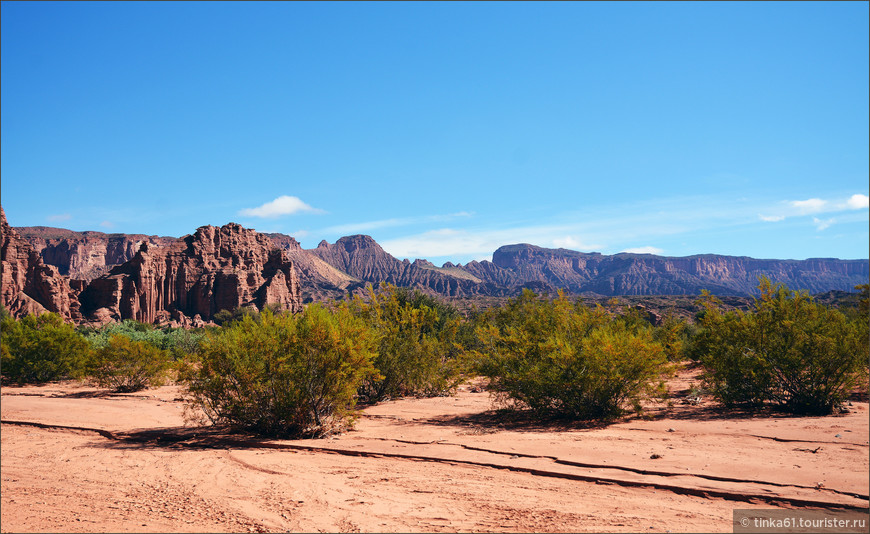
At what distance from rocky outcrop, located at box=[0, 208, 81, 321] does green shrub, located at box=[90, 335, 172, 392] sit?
5632 centimetres

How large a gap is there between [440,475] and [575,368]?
579 cm

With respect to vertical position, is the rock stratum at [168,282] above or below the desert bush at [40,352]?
above

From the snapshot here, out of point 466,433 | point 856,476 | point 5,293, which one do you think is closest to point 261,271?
point 5,293

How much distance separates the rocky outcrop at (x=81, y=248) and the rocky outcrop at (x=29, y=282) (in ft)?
258

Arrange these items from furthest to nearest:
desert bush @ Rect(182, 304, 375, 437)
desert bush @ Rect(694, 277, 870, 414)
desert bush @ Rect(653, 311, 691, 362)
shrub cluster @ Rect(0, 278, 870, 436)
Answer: desert bush @ Rect(653, 311, 691, 362)
desert bush @ Rect(694, 277, 870, 414)
shrub cluster @ Rect(0, 278, 870, 436)
desert bush @ Rect(182, 304, 375, 437)

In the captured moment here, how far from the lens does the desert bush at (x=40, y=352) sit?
24909 mm

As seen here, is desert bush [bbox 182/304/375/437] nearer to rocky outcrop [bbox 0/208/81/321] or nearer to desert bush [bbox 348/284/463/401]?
desert bush [bbox 348/284/463/401]

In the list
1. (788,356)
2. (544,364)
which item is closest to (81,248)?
(544,364)

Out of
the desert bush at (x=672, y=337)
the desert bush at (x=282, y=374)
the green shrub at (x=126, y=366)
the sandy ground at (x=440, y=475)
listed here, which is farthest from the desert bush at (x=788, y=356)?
the green shrub at (x=126, y=366)

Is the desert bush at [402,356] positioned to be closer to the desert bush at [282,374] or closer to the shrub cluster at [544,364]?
the shrub cluster at [544,364]

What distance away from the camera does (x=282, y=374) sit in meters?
11.3

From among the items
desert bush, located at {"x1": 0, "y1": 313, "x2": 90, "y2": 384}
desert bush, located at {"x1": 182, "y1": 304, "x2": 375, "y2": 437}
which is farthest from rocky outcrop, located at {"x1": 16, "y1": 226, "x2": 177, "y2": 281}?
desert bush, located at {"x1": 182, "y1": 304, "x2": 375, "y2": 437}

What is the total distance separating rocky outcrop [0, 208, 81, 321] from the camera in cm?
6675

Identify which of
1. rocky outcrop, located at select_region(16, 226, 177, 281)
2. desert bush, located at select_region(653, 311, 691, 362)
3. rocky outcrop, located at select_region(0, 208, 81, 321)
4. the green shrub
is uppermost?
rocky outcrop, located at select_region(16, 226, 177, 281)
